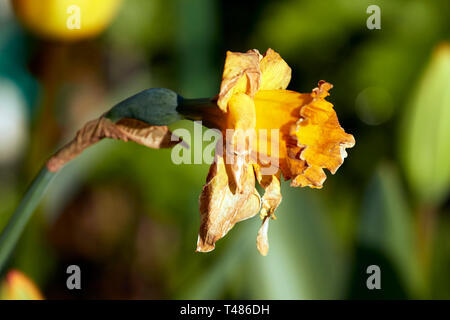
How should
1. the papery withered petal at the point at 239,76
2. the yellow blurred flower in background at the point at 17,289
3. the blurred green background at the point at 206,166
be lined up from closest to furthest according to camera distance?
1. the papery withered petal at the point at 239,76
2. the yellow blurred flower in background at the point at 17,289
3. the blurred green background at the point at 206,166

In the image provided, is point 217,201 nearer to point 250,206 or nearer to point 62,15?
point 250,206

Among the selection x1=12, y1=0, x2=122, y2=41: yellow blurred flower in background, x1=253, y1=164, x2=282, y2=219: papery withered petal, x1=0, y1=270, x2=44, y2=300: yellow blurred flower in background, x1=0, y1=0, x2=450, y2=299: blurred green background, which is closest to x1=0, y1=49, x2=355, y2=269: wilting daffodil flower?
x1=253, y1=164, x2=282, y2=219: papery withered petal

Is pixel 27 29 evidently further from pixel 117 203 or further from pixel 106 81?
pixel 117 203

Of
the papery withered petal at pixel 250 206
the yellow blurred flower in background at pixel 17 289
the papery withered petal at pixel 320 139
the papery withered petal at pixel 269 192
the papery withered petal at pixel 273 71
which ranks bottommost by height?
the yellow blurred flower in background at pixel 17 289

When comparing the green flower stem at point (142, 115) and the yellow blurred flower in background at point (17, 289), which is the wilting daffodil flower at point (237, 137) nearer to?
the green flower stem at point (142, 115)

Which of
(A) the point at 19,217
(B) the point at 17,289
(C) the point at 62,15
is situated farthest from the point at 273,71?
(C) the point at 62,15

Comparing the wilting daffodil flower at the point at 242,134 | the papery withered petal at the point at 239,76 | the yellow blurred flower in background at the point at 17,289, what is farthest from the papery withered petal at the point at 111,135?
the yellow blurred flower in background at the point at 17,289
